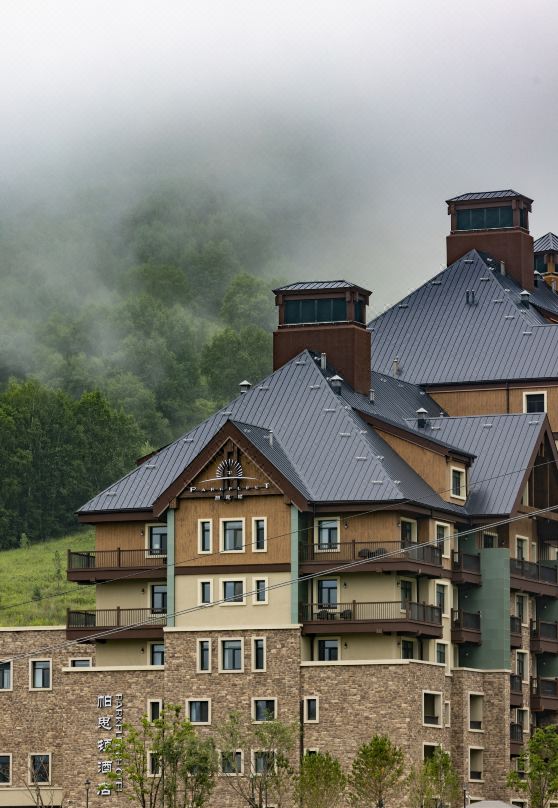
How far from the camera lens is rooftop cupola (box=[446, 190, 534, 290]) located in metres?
149

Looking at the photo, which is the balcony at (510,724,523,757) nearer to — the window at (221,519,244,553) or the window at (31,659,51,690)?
the window at (221,519,244,553)

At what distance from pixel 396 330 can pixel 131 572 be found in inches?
1242

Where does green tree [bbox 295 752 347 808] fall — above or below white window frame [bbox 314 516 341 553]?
below

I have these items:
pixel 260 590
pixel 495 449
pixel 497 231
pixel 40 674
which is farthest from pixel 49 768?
pixel 497 231

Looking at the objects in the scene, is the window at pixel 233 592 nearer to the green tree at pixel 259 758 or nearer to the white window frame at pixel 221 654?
the white window frame at pixel 221 654

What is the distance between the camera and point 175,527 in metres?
119

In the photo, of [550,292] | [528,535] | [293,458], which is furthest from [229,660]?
[550,292]

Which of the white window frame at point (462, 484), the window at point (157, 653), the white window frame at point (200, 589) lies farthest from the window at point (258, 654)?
the white window frame at point (462, 484)

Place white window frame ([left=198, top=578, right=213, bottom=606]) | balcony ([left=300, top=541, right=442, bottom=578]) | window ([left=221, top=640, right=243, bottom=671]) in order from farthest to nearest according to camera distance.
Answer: white window frame ([left=198, top=578, right=213, bottom=606]) → window ([left=221, top=640, right=243, bottom=671]) → balcony ([left=300, top=541, right=442, bottom=578])

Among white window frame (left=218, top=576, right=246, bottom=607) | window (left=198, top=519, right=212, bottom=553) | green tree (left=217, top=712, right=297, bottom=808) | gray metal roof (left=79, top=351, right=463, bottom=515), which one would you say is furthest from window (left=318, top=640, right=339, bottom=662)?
window (left=198, top=519, right=212, bottom=553)

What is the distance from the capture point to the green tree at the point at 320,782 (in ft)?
350

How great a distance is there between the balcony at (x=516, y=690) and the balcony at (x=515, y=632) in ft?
5.51

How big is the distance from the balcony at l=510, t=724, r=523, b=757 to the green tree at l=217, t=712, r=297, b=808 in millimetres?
15268

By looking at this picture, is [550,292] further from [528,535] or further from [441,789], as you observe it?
[441,789]
